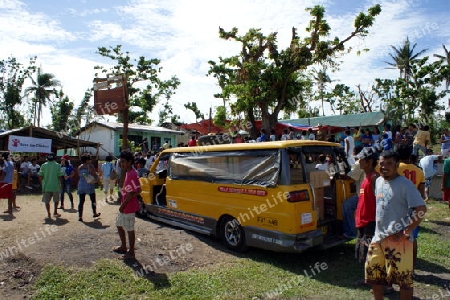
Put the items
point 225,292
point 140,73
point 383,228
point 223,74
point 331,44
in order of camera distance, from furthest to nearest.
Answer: point 140,73 < point 223,74 < point 331,44 < point 225,292 < point 383,228

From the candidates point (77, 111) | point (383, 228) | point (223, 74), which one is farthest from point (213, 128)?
point (383, 228)

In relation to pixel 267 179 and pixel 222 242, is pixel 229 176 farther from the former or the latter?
pixel 222 242

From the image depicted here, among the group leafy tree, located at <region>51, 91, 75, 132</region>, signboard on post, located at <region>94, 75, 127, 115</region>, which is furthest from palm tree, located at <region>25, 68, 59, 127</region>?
signboard on post, located at <region>94, 75, 127, 115</region>

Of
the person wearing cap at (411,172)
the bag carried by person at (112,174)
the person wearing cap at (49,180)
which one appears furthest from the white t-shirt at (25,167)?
the person wearing cap at (411,172)

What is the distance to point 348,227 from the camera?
538cm

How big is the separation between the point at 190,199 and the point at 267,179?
2.08 meters

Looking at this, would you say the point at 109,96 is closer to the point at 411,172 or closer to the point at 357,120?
the point at 411,172

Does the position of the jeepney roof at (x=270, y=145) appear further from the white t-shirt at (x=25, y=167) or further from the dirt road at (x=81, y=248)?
the white t-shirt at (x=25, y=167)

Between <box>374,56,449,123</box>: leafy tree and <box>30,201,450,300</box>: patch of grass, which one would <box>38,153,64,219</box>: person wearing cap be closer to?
<box>30,201,450,300</box>: patch of grass

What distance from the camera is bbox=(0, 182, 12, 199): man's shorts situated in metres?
9.41

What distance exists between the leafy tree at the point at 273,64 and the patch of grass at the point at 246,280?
11698mm

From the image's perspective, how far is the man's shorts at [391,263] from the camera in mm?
3250

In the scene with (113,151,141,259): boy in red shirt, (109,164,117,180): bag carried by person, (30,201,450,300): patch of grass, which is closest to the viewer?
(30,201,450,300): patch of grass

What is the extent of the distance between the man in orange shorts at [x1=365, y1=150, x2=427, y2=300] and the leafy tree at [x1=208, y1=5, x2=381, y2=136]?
13204 mm
